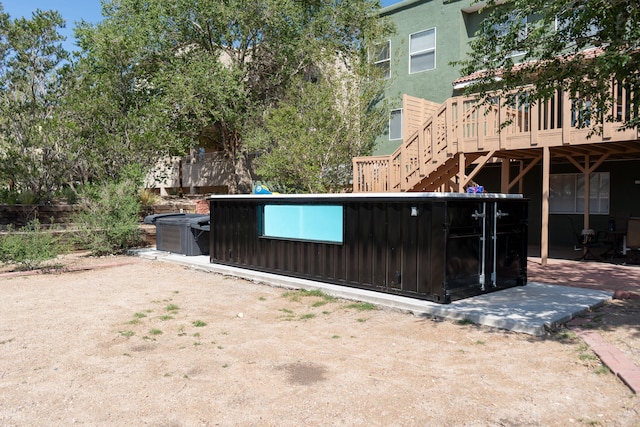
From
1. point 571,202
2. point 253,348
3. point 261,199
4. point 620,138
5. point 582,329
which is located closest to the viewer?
point 253,348

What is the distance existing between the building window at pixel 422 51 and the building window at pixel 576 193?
6148 mm

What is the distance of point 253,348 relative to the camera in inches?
230

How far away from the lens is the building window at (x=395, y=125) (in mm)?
19550

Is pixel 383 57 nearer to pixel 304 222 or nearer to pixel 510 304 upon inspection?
pixel 304 222

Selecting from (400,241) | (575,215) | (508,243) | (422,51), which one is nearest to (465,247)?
(400,241)

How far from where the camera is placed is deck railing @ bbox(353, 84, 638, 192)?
10617 mm

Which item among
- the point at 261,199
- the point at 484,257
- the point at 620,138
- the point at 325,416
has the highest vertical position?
the point at 620,138

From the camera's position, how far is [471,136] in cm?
1227

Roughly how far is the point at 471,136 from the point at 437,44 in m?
7.51

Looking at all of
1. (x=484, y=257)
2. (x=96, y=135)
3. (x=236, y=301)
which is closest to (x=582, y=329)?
(x=484, y=257)

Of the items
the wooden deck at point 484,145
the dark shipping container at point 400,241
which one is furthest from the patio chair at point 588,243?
the dark shipping container at point 400,241

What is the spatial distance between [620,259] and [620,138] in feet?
12.0

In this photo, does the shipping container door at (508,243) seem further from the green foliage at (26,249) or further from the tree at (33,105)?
the tree at (33,105)

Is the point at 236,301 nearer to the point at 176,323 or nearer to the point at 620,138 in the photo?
the point at 176,323
